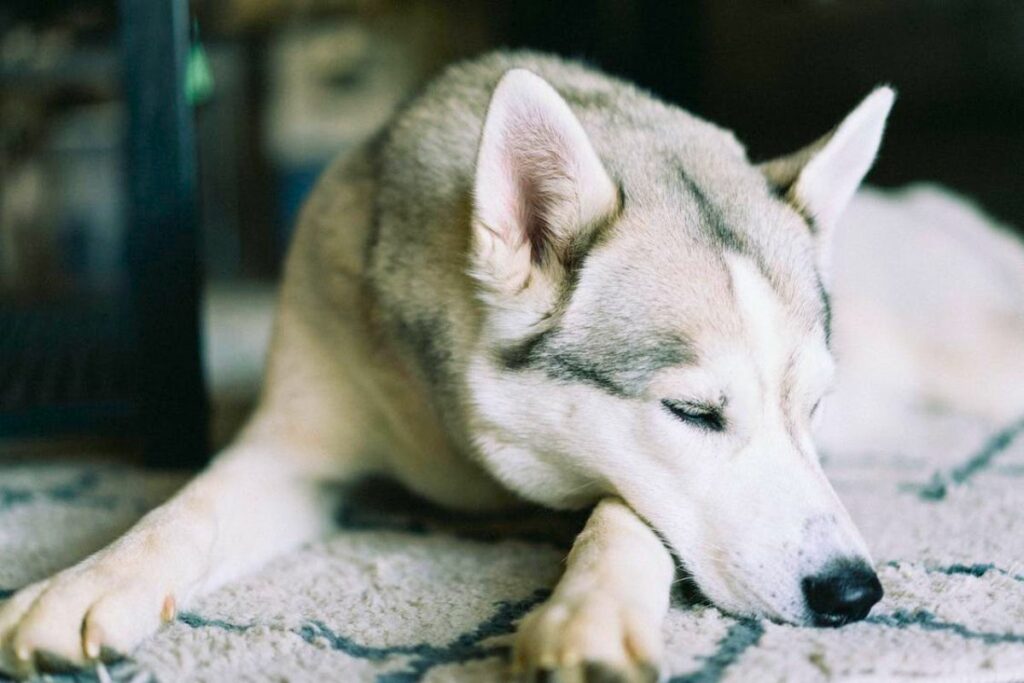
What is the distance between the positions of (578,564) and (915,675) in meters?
0.31

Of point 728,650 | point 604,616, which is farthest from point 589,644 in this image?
point 728,650

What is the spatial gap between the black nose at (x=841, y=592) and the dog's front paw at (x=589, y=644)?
0.67 ft

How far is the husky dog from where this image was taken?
97cm

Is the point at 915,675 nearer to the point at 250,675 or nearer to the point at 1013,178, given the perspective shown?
the point at 250,675

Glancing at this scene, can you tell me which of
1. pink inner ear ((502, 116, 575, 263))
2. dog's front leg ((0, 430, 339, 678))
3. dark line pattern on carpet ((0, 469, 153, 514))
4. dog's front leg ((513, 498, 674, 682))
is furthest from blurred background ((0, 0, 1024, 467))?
dog's front leg ((513, 498, 674, 682))

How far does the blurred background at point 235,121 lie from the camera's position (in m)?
1.67

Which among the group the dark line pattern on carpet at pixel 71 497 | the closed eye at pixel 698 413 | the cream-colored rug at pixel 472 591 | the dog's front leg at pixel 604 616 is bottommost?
the dark line pattern on carpet at pixel 71 497

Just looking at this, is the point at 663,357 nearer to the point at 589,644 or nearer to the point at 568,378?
the point at 568,378

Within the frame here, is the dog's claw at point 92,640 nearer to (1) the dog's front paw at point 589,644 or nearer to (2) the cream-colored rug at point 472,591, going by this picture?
(2) the cream-colored rug at point 472,591

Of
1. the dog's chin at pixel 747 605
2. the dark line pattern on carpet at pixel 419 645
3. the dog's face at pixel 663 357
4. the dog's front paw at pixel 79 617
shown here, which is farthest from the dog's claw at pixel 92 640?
the dog's chin at pixel 747 605

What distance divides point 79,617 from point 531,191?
67cm

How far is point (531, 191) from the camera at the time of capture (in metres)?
1.17

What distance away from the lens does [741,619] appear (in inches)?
39.4

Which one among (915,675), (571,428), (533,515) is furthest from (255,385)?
(915,675)
